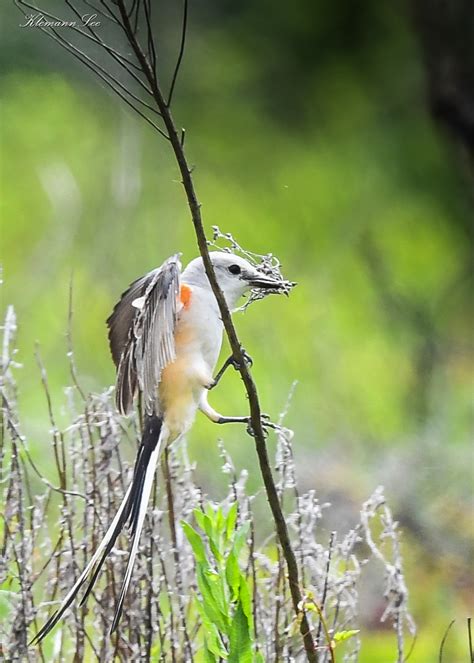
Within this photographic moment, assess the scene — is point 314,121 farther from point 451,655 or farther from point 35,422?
point 451,655

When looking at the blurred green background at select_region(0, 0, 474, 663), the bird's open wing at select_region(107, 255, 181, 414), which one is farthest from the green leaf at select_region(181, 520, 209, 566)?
the blurred green background at select_region(0, 0, 474, 663)

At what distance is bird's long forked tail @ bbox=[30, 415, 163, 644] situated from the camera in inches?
26.2

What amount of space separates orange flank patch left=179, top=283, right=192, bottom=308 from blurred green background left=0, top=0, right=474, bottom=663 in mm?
615

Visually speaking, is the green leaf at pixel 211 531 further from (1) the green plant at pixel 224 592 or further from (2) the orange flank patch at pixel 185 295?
(2) the orange flank patch at pixel 185 295

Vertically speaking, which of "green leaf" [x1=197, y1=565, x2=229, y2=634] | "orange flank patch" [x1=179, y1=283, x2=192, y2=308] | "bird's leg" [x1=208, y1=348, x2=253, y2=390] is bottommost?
"green leaf" [x1=197, y1=565, x2=229, y2=634]

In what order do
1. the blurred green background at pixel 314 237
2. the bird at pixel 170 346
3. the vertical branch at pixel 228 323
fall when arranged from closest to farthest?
the vertical branch at pixel 228 323 < the bird at pixel 170 346 < the blurred green background at pixel 314 237

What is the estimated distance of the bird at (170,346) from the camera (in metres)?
0.72

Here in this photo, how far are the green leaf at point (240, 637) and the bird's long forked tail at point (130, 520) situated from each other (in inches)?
2.9

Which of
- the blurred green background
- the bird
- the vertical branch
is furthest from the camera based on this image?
the blurred green background

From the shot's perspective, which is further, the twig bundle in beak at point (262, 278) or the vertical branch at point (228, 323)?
the twig bundle in beak at point (262, 278)

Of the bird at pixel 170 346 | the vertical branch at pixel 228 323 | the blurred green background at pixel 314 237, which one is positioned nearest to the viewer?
the vertical branch at pixel 228 323
